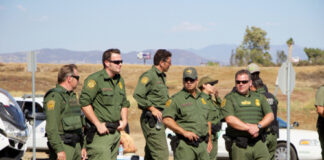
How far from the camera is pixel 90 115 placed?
671 centimetres

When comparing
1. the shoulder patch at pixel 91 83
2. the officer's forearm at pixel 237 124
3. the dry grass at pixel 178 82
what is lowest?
the dry grass at pixel 178 82

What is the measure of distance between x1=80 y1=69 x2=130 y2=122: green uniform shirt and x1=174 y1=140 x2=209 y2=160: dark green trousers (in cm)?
90

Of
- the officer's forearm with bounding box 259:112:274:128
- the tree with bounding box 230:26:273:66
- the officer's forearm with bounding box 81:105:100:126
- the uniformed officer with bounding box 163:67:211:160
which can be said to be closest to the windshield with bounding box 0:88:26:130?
the officer's forearm with bounding box 81:105:100:126

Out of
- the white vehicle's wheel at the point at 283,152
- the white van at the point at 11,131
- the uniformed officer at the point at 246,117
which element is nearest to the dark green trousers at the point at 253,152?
the uniformed officer at the point at 246,117

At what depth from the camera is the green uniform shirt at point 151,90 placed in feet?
27.4

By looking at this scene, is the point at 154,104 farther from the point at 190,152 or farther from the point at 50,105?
the point at 50,105

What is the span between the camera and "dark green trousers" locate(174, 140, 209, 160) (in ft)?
22.6

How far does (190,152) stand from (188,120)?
0.42m

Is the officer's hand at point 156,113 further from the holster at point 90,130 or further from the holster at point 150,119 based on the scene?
the holster at point 90,130

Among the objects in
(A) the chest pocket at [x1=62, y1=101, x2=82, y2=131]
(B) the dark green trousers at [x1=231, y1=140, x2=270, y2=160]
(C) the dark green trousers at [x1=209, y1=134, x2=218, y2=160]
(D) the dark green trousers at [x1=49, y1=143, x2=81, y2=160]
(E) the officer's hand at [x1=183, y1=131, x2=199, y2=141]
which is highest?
(A) the chest pocket at [x1=62, y1=101, x2=82, y2=131]

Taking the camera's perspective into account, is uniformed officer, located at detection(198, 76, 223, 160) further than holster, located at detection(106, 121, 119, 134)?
Yes

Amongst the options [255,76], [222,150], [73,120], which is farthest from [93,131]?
[222,150]

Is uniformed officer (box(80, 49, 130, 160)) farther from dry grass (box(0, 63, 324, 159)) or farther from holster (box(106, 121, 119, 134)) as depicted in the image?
dry grass (box(0, 63, 324, 159))

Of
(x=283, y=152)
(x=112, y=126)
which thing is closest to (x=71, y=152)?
(x=112, y=126)
